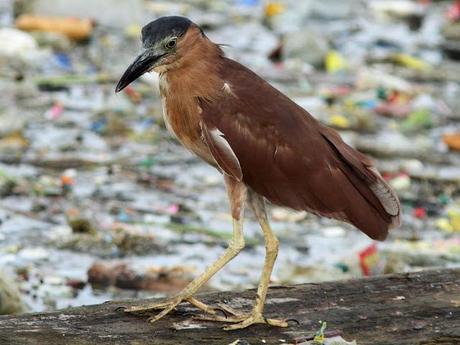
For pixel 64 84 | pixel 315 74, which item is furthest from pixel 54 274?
pixel 315 74

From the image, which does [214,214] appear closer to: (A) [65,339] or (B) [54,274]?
(B) [54,274]

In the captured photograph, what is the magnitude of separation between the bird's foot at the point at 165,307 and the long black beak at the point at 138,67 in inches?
30.6

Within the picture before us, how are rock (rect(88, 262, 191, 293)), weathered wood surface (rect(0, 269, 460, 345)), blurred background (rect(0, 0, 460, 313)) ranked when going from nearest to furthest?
weathered wood surface (rect(0, 269, 460, 345)) → rock (rect(88, 262, 191, 293)) → blurred background (rect(0, 0, 460, 313))

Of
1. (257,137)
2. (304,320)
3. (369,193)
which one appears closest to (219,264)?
(304,320)

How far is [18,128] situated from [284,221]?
2141 millimetres

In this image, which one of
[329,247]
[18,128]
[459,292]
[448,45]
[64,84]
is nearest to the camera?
[459,292]

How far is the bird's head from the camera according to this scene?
423 cm

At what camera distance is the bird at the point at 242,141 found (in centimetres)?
426

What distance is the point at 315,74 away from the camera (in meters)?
10.6

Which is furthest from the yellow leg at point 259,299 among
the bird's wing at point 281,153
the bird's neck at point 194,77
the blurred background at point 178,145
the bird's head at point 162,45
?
the blurred background at point 178,145

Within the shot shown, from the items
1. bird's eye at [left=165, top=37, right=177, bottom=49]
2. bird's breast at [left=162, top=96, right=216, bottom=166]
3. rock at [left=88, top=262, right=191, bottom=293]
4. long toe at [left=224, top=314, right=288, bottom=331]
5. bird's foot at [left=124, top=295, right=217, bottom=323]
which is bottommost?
long toe at [left=224, top=314, right=288, bottom=331]

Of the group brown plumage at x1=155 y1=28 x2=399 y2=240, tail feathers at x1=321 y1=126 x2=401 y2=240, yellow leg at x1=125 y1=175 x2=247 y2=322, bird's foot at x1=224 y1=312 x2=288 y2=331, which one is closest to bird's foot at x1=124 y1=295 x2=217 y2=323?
yellow leg at x1=125 y1=175 x2=247 y2=322

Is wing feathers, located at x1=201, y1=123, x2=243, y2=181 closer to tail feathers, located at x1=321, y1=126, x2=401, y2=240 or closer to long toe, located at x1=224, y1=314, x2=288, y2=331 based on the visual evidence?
tail feathers, located at x1=321, y1=126, x2=401, y2=240

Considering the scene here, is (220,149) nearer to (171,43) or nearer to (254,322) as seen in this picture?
(171,43)
